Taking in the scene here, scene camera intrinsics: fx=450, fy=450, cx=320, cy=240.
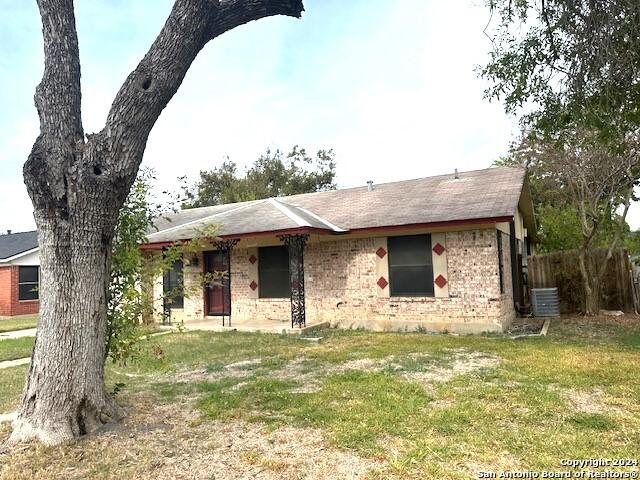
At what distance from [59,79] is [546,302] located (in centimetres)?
1230

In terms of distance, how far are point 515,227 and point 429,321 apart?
462cm

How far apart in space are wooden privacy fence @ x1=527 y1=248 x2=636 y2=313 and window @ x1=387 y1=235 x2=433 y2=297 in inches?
176

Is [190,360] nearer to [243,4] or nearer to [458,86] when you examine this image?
[243,4]

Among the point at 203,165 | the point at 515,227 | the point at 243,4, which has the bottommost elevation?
the point at 515,227

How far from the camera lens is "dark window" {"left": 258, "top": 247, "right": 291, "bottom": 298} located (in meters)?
A: 12.6

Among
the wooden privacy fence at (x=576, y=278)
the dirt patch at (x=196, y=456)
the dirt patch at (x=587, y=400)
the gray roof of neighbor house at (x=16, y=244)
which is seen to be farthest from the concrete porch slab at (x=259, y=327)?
the gray roof of neighbor house at (x=16, y=244)

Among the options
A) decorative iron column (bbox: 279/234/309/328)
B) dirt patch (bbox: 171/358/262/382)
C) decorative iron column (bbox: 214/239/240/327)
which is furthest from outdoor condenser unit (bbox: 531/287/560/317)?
dirt patch (bbox: 171/358/262/382)

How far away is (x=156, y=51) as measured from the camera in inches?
182

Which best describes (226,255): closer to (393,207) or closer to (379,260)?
(379,260)

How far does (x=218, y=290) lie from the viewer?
45.2 feet

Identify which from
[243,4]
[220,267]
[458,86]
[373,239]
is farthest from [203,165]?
[243,4]

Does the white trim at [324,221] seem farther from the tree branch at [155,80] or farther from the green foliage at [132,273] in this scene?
the tree branch at [155,80]

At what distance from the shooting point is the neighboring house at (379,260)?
10.4 m

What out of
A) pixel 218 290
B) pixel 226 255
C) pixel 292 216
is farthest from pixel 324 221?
pixel 218 290
